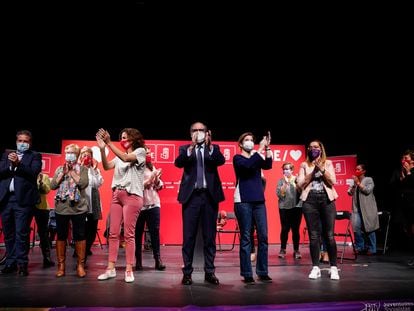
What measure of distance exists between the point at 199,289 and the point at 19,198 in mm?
2349

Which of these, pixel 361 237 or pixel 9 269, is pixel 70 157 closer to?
pixel 9 269

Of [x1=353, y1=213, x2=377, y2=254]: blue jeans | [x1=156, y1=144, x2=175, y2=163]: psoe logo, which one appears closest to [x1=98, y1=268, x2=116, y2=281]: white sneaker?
[x1=156, y1=144, x2=175, y2=163]: psoe logo

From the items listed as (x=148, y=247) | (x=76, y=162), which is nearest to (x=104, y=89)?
(x=148, y=247)

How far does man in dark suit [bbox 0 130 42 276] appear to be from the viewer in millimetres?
4309

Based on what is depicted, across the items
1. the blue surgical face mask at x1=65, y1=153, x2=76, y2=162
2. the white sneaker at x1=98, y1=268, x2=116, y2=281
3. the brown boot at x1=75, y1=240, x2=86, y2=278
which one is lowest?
the white sneaker at x1=98, y1=268, x2=116, y2=281

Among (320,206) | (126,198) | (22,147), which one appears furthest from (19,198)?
(320,206)

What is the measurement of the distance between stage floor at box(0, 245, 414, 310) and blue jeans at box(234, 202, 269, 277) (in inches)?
7.6

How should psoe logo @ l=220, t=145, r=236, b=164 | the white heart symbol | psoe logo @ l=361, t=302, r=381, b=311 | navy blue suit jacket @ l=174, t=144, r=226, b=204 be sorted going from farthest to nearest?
the white heart symbol, psoe logo @ l=220, t=145, r=236, b=164, navy blue suit jacket @ l=174, t=144, r=226, b=204, psoe logo @ l=361, t=302, r=381, b=311

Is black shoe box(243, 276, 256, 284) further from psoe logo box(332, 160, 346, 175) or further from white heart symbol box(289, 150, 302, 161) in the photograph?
psoe logo box(332, 160, 346, 175)

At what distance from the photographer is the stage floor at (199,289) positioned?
2.99 m

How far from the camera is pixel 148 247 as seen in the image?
788 centimetres

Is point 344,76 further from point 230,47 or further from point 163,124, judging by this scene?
point 163,124

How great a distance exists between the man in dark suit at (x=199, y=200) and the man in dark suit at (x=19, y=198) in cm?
183

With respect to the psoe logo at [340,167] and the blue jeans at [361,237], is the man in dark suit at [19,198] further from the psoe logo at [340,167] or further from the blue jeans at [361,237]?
the psoe logo at [340,167]
